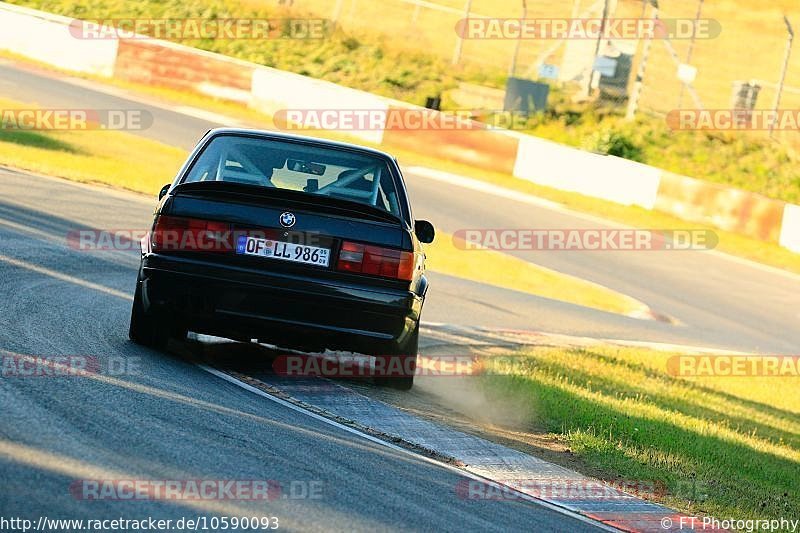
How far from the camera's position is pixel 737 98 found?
3094cm

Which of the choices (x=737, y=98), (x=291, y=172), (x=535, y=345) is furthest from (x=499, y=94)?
(x=291, y=172)

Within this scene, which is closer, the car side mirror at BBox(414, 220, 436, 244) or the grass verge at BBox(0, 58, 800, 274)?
the car side mirror at BBox(414, 220, 436, 244)

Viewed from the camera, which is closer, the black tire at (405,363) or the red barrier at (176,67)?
the black tire at (405,363)

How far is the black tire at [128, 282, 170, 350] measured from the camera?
24.9 ft

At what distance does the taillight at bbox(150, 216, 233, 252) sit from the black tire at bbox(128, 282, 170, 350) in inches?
16.3

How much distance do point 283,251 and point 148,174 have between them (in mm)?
13503

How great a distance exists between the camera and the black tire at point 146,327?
7598mm

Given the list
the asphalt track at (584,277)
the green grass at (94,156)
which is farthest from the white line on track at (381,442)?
the green grass at (94,156)

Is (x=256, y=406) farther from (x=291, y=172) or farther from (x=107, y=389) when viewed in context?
(x=291, y=172)

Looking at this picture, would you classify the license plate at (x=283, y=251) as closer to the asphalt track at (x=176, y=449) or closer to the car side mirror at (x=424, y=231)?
the asphalt track at (x=176, y=449)

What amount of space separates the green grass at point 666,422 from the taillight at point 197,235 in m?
2.48

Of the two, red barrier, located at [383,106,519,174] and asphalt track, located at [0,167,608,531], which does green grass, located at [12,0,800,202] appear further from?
asphalt track, located at [0,167,608,531]

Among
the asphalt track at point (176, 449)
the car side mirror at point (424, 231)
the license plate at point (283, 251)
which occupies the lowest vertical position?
the asphalt track at point (176, 449)

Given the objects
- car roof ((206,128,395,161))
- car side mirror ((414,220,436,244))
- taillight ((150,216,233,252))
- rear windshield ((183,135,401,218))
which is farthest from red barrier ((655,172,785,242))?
taillight ((150,216,233,252))
